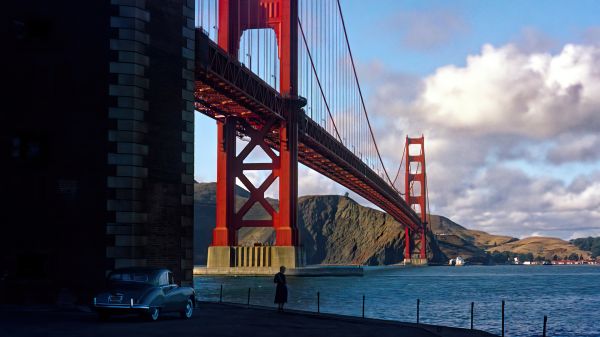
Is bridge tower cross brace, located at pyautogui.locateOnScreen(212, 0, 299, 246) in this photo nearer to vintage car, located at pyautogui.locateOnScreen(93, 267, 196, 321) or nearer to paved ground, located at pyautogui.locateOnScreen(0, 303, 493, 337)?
paved ground, located at pyautogui.locateOnScreen(0, 303, 493, 337)

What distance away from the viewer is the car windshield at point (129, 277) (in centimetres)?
2250

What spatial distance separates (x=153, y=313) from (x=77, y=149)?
6.83 m

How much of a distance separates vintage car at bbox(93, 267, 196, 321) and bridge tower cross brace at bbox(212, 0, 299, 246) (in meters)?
60.2

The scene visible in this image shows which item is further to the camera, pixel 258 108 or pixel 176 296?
pixel 258 108

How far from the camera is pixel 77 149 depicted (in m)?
26.8

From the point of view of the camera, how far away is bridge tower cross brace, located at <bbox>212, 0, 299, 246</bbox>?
3324 inches

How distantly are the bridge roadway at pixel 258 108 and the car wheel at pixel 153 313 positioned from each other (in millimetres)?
35866

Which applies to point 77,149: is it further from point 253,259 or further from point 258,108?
point 253,259

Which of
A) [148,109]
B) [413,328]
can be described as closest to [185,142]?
[148,109]

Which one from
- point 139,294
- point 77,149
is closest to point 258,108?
point 77,149

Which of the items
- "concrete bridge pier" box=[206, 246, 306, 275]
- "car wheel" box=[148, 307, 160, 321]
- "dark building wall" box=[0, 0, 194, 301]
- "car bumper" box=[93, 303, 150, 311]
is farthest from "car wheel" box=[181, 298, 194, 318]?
"concrete bridge pier" box=[206, 246, 306, 275]

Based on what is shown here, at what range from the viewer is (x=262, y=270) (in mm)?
85250

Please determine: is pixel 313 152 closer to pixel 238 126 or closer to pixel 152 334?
pixel 238 126

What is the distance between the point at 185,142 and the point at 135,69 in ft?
10.9
